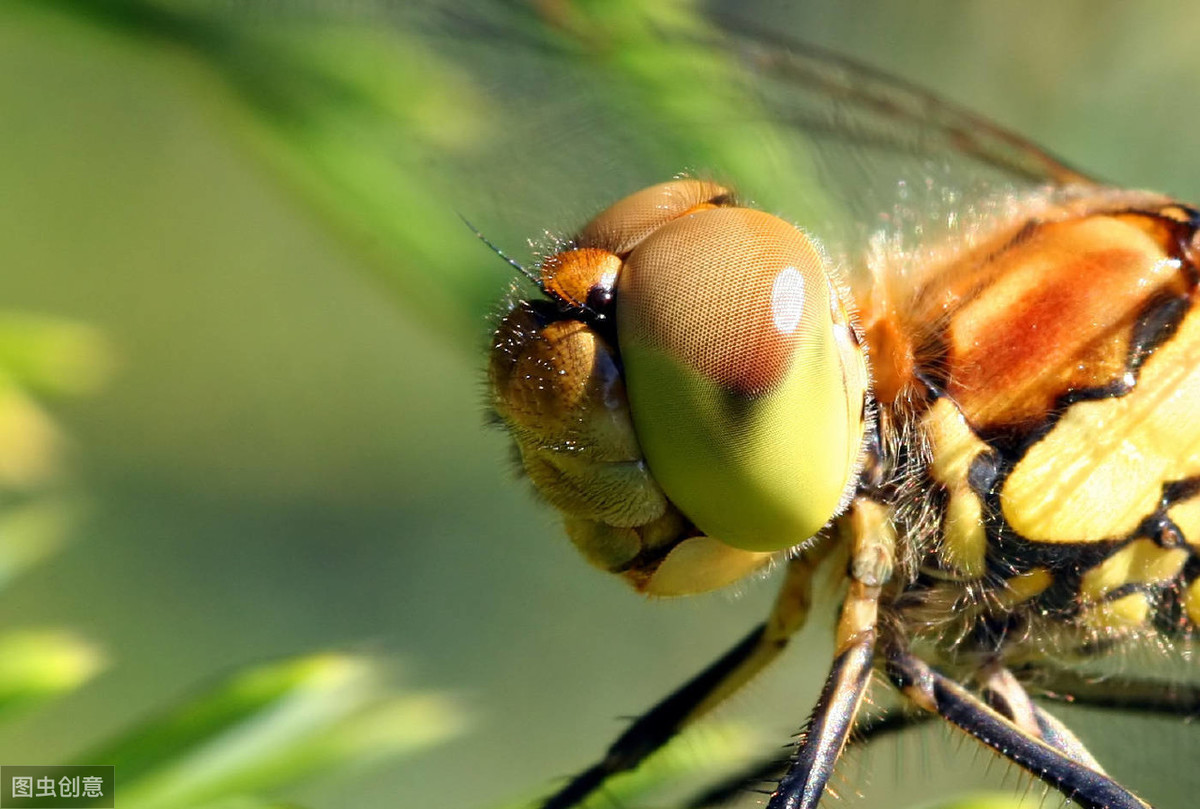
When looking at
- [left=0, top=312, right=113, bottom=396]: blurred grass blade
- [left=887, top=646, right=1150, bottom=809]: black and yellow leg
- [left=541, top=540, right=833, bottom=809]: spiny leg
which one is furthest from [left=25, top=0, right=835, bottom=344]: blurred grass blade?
[left=887, top=646, right=1150, bottom=809]: black and yellow leg

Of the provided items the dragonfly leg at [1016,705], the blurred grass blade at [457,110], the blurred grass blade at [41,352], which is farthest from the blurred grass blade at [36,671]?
the dragonfly leg at [1016,705]

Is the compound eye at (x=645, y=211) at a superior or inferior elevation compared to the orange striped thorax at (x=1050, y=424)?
superior

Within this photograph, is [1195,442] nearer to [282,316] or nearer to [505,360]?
[505,360]

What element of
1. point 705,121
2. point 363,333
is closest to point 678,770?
point 705,121

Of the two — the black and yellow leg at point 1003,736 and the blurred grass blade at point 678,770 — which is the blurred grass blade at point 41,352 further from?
the black and yellow leg at point 1003,736

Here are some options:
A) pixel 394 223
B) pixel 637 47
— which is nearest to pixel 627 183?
pixel 637 47

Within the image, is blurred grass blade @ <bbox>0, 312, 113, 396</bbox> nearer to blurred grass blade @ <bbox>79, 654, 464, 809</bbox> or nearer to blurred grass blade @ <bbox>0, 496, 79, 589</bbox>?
blurred grass blade @ <bbox>0, 496, 79, 589</bbox>
